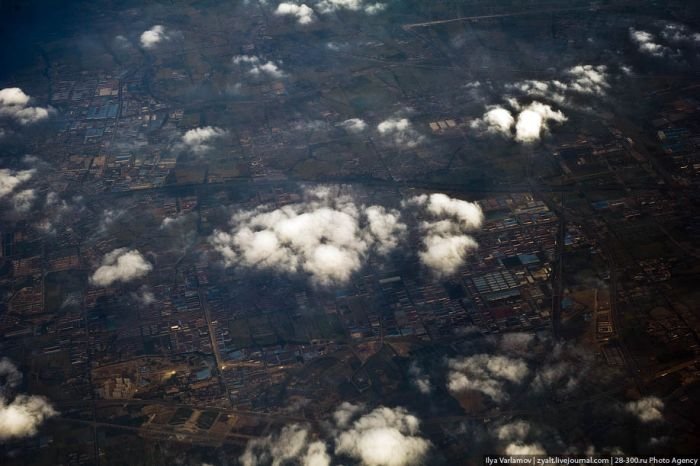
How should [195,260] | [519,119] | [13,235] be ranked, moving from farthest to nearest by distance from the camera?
[519,119], [13,235], [195,260]

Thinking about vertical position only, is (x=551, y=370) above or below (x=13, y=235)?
above

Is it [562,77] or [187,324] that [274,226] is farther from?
[562,77]

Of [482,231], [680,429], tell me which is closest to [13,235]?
[482,231]

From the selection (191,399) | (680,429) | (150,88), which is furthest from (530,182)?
(150,88)

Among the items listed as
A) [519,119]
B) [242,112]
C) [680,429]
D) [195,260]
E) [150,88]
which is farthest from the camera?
[150,88]

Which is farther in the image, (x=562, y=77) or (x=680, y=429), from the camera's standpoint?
(x=562, y=77)

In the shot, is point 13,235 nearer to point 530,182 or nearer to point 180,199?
point 180,199
